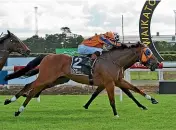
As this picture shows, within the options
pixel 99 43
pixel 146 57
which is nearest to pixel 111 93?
pixel 146 57

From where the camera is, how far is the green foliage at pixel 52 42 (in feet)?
120

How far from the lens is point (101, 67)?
11.2 meters

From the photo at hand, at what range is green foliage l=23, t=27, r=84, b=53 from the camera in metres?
36.5

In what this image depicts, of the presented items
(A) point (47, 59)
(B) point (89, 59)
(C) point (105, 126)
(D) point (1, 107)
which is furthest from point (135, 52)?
(D) point (1, 107)

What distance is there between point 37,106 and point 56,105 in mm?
576

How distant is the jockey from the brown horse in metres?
0.19

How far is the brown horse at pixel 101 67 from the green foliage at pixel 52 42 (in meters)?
23.7

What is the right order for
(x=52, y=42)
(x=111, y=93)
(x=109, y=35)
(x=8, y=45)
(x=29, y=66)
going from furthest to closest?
(x=52, y=42) < (x=8, y=45) < (x=29, y=66) < (x=109, y=35) < (x=111, y=93)

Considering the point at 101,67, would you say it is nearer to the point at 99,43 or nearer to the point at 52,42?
the point at 99,43

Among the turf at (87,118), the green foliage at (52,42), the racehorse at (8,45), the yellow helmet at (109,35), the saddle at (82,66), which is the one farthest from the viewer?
the green foliage at (52,42)

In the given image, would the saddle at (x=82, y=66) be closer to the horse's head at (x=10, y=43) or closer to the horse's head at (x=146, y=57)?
the horse's head at (x=146, y=57)

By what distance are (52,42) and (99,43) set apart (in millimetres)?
29226

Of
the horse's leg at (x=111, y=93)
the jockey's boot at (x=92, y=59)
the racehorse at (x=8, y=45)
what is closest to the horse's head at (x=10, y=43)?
the racehorse at (x=8, y=45)

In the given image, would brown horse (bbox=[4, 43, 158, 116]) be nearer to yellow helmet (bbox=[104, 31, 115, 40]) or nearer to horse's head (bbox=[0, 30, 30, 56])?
yellow helmet (bbox=[104, 31, 115, 40])
